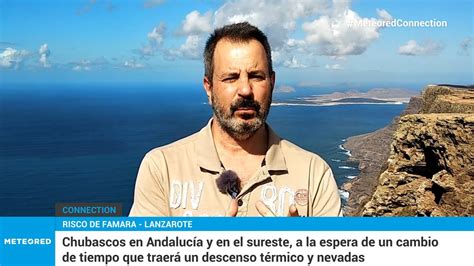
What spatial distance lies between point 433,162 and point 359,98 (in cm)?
1013

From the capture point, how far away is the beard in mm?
2990

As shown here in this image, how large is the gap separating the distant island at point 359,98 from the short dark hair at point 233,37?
14.8 meters

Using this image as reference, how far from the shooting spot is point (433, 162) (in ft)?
51.0

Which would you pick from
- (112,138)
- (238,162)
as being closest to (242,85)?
(238,162)

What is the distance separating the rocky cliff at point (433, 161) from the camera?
13688 millimetres

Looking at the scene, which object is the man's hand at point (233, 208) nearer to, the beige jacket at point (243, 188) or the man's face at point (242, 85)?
the beige jacket at point (243, 188)

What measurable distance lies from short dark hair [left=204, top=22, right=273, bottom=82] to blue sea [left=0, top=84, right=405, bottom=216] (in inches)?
534

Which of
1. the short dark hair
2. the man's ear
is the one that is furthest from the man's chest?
the short dark hair

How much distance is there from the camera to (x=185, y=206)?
10.2 ft

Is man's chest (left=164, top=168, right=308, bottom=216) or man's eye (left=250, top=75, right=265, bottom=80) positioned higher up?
man's eye (left=250, top=75, right=265, bottom=80)

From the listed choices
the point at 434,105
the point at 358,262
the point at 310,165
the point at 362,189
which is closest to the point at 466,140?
the point at 434,105

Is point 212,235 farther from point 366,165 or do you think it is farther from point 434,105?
point 366,165

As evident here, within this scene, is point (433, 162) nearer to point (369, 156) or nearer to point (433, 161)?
point (433, 161)

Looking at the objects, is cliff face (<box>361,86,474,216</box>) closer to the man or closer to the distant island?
the distant island
